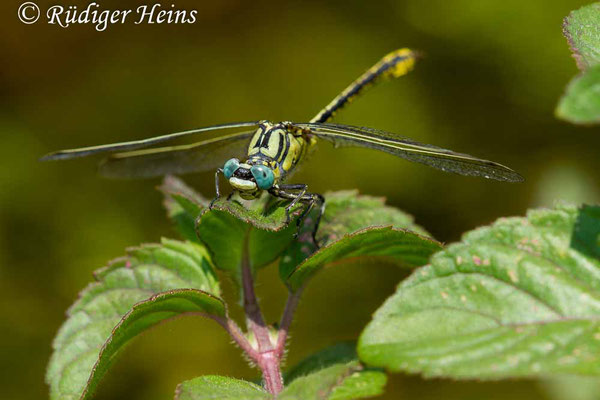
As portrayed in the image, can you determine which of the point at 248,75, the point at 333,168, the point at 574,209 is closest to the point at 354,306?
the point at 333,168

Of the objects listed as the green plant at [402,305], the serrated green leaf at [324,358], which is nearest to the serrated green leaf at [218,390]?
the green plant at [402,305]

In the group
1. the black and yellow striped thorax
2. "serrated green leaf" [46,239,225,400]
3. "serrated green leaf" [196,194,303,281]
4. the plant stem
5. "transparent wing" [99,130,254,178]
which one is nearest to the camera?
"serrated green leaf" [196,194,303,281]

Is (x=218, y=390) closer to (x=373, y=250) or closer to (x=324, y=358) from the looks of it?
(x=373, y=250)

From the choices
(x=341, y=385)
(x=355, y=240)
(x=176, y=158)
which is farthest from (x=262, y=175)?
(x=341, y=385)

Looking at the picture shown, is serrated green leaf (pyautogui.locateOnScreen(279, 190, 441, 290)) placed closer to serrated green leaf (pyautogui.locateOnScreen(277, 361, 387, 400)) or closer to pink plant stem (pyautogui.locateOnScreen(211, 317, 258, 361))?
pink plant stem (pyautogui.locateOnScreen(211, 317, 258, 361))

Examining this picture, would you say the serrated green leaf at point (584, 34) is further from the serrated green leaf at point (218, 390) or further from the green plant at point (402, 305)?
the serrated green leaf at point (218, 390)

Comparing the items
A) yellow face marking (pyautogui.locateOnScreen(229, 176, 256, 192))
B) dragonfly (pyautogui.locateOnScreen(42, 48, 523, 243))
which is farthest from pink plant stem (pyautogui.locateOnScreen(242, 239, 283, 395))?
yellow face marking (pyautogui.locateOnScreen(229, 176, 256, 192))
